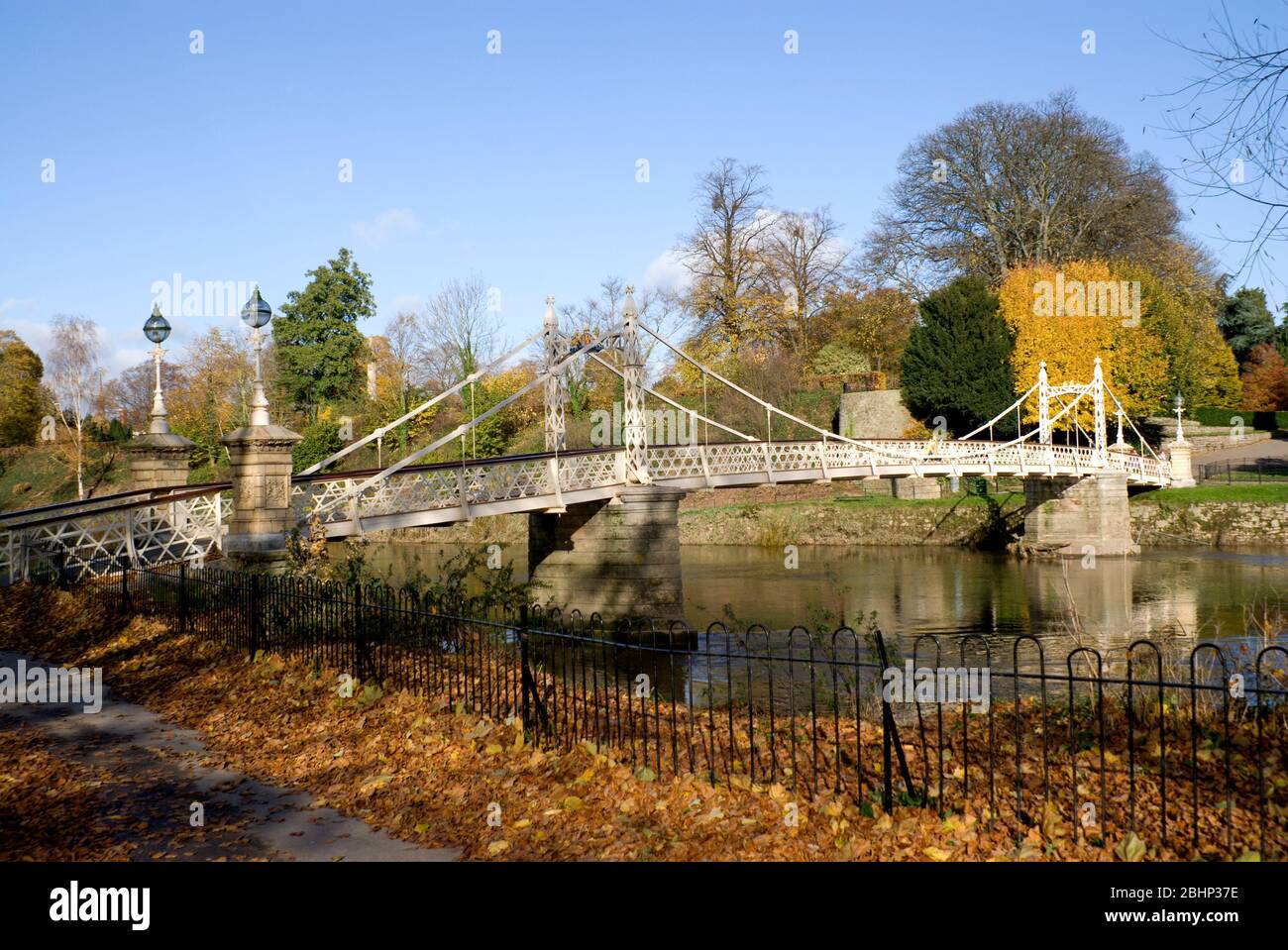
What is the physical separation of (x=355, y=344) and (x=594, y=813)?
42.3 m

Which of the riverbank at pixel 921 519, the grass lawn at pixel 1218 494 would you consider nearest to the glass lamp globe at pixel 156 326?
the riverbank at pixel 921 519

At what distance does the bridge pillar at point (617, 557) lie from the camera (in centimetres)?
2081

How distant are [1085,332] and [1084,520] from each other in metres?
9.06

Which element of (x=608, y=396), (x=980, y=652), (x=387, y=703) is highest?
(x=608, y=396)

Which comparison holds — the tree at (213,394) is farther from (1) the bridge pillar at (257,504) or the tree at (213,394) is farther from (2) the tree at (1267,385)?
(2) the tree at (1267,385)

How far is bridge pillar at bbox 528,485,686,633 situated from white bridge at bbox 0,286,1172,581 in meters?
0.48

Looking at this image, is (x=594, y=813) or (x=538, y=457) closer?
(x=594, y=813)

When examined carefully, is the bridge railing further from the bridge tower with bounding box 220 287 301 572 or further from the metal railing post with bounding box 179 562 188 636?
the metal railing post with bounding box 179 562 188 636

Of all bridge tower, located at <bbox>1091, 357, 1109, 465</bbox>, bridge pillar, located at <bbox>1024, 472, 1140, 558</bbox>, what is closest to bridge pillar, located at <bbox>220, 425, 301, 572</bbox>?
bridge pillar, located at <bbox>1024, 472, 1140, 558</bbox>

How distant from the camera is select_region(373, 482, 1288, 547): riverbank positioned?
3303cm

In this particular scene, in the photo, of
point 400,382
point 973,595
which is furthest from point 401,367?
point 973,595
